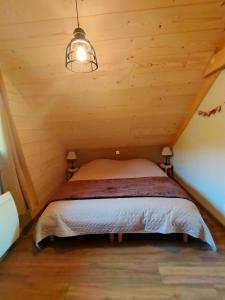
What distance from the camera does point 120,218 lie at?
2.00 m

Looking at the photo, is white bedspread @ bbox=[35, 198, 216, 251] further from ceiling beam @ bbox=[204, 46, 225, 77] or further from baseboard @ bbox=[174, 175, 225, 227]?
ceiling beam @ bbox=[204, 46, 225, 77]

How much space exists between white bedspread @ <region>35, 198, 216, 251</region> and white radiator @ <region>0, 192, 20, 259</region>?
23cm

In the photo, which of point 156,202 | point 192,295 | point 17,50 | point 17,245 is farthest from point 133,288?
Result: point 17,50

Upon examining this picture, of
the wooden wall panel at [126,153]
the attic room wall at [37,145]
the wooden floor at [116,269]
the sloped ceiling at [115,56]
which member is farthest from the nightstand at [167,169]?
the attic room wall at [37,145]

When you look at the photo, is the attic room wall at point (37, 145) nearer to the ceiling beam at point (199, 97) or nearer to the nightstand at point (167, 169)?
the nightstand at point (167, 169)

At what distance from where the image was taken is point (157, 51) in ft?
6.50

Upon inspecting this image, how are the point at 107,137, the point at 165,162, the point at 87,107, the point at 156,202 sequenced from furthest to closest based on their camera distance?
the point at 165,162 < the point at 107,137 < the point at 87,107 < the point at 156,202

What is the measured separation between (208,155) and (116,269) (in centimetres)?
178

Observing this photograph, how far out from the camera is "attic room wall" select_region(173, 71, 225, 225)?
7.41 ft

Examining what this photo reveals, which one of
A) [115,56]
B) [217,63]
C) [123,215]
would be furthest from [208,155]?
[115,56]

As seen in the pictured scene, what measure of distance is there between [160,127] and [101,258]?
2.25 metres

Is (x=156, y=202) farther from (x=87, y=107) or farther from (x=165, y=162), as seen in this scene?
(x=165, y=162)

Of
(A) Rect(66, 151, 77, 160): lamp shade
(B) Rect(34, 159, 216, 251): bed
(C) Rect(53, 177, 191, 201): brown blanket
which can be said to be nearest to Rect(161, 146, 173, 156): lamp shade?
(C) Rect(53, 177, 191, 201): brown blanket

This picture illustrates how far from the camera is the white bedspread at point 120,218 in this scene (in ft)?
6.39
